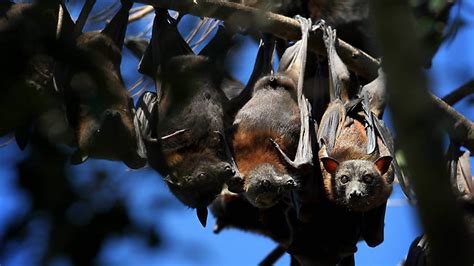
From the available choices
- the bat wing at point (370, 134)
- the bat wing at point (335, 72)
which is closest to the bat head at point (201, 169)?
the bat wing at point (370, 134)

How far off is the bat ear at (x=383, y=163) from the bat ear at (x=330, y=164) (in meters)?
0.41

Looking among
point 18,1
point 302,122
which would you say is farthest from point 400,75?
point 302,122

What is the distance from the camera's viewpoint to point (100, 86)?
4.11 meters

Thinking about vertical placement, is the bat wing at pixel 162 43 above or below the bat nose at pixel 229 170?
above

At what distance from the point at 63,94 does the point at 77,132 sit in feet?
6.48

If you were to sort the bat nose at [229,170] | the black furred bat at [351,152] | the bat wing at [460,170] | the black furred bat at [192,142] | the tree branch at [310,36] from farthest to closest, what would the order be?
the bat wing at [460,170], the black furred bat at [351,152], the bat nose at [229,170], the tree branch at [310,36], the black furred bat at [192,142]

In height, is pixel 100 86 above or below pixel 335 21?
above

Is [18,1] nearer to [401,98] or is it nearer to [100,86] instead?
[100,86]

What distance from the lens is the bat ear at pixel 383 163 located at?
8328 mm

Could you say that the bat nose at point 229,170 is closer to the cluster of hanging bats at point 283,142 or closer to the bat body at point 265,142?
the cluster of hanging bats at point 283,142

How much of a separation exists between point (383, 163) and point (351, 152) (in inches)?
14.2

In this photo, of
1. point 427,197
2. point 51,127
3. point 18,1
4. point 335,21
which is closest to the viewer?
point 427,197

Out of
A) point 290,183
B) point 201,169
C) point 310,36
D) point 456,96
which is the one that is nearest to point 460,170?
point 456,96

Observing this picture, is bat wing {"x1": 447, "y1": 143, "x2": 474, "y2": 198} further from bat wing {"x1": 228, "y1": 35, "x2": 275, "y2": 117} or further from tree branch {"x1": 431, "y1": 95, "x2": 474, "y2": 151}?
bat wing {"x1": 228, "y1": 35, "x2": 275, "y2": 117}
